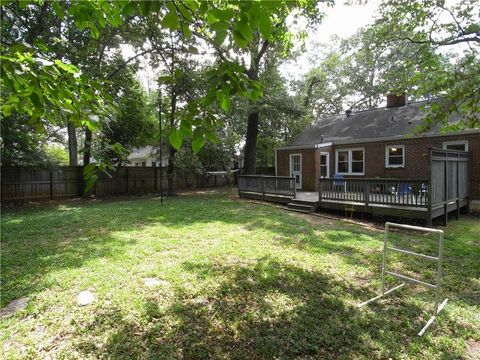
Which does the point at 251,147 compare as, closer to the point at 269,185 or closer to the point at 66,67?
the point at 269,185

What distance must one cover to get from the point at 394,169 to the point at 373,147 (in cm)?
148

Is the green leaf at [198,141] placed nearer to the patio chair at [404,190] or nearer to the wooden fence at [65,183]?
the patio chair at [404,190]

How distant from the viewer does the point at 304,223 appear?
8.83 metres

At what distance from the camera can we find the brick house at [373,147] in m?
11.9

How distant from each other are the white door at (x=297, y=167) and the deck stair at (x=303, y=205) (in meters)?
5.11

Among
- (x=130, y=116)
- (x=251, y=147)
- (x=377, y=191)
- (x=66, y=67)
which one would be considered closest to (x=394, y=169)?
(x=377, y=191)

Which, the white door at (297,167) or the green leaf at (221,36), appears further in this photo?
the white door at (297,167)

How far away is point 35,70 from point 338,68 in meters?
32.3

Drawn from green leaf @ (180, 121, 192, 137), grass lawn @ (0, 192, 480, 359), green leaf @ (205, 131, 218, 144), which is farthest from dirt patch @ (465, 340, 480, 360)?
green leaf @ (180, 121, 192, 137)

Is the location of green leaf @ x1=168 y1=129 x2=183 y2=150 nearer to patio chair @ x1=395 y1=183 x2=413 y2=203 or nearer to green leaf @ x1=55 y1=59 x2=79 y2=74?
green leaf @ x1=55 y1=59 x2=79 y2=74

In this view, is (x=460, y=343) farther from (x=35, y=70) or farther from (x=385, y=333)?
(x=35, y=70)

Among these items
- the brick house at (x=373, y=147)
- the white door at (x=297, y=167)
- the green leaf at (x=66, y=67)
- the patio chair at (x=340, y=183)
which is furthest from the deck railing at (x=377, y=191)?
the green leaf at (x=66, y=67)

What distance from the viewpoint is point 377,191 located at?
9523mm

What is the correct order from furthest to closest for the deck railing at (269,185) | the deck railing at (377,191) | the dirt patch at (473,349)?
the deck railing at (269,185)
the deck railing at (377,191)
the dirt patch at (473,349)
